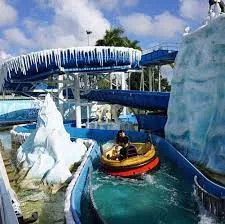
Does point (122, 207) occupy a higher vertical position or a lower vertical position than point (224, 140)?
lower

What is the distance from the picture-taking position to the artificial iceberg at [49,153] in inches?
517

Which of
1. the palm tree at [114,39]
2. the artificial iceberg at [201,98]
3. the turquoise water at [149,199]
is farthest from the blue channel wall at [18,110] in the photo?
the turquoise water at [149,199]

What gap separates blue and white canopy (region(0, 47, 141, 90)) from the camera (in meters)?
20.2

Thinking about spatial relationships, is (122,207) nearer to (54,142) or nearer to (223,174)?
(223,174)

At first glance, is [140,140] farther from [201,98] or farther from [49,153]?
[201,98]

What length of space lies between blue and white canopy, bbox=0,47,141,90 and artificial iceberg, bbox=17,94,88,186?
404cm

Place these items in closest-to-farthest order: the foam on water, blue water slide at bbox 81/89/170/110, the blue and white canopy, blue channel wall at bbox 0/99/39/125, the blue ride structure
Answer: the foam on water < the blue ride structure < the blue and white canopy < blue water slide at bbox 81/89/170/110 < blue channel wall at bbox 0/99/39/125

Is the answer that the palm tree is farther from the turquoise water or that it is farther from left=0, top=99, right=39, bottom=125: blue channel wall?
the turquoise water

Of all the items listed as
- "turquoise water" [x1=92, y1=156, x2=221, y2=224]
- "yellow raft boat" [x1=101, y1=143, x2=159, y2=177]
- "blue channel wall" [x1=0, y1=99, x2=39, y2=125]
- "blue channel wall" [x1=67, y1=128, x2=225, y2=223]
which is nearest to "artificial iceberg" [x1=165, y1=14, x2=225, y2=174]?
"blue channel wall" [x1=67, y1=128, x2=225, y2=223]

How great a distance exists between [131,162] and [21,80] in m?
15.8

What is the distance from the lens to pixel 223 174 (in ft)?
37.3

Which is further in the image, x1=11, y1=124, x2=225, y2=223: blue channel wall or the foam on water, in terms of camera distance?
the foam on water

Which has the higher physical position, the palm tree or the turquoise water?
the palm tree

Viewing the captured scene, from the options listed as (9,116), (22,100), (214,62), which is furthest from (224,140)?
(22,100)
